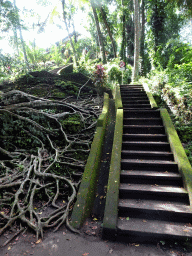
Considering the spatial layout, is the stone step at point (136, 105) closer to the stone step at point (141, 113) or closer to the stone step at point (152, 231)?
the stone step at point (141, 113)

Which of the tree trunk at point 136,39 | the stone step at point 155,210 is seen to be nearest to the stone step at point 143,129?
the stone step at point 155,210

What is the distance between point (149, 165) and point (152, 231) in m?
1.63

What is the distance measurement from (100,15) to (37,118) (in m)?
15.5

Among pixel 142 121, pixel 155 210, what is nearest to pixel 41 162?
pixel 155 210

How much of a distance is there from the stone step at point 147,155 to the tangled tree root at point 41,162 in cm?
128

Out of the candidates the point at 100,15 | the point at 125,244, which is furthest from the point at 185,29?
the point at 125,244

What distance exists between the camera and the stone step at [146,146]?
→ 470 cm

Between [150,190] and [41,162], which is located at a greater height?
[41,162]

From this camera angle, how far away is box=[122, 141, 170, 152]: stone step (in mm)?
4703

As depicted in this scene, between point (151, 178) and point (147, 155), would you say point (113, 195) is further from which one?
point (147, 155)

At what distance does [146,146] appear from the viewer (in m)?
4.83

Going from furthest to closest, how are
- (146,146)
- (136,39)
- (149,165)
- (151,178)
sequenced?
(136,39) < (146,146) < (149,165) < (151,178)

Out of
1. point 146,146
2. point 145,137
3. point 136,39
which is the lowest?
A: point 146,146

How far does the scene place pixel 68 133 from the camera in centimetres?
617
